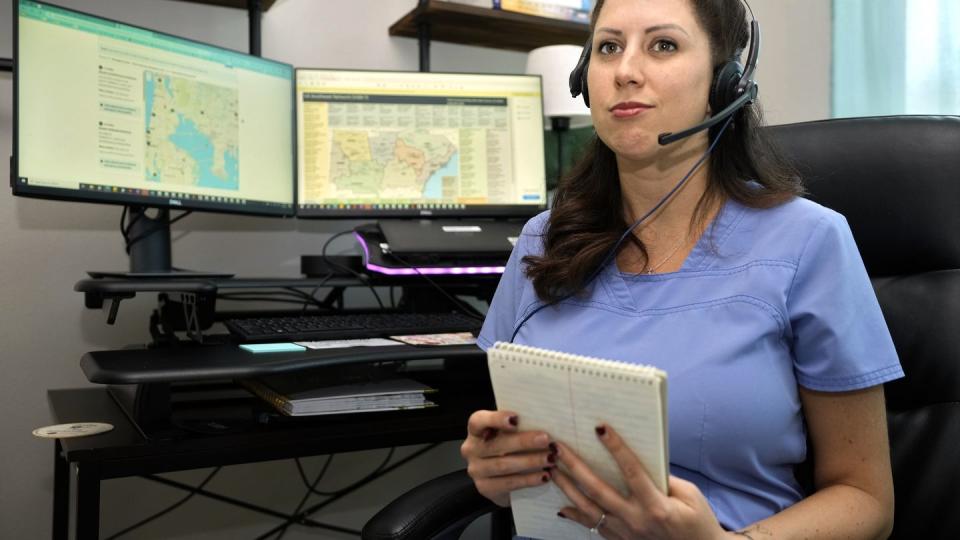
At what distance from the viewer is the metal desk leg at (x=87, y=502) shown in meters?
0.93

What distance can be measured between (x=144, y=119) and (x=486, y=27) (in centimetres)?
85

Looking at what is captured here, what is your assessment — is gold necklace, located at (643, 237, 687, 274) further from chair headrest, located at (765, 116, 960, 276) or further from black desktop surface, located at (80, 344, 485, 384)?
black desktop surface, located at (80, 344, 485, 384)

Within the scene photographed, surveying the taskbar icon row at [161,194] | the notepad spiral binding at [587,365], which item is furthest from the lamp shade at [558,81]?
the notepad spiral binding at [587,365]

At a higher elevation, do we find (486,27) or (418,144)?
(486,27)

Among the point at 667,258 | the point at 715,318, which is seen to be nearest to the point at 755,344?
the point at 715,318

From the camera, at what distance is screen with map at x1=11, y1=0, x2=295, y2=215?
4.03ft

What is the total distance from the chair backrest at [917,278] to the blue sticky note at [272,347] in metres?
0.76

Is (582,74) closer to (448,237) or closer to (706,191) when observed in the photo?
(706,191)

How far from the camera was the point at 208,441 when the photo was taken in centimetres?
102

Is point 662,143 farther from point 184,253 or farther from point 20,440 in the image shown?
point 20,440

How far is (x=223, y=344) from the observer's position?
120 centimetres

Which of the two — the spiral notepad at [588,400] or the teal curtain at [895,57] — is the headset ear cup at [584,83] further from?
the teal curtain at [895,57]

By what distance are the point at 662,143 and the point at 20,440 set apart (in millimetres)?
1384

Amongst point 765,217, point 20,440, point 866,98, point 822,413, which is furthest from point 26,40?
point 866,98
